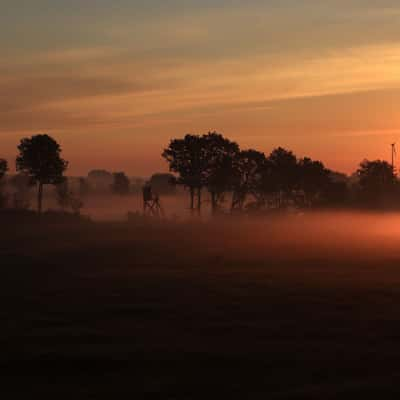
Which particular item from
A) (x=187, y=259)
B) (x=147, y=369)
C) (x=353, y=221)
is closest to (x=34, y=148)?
(x=353, y=221)

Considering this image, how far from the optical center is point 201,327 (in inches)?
782

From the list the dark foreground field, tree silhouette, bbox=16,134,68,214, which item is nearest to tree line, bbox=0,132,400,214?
tree silhouette, bbox=16,134,68,214

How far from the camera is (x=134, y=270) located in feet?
116

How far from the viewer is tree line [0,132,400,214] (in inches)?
3895

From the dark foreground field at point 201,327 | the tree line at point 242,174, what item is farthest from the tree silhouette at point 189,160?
the dark foreground field at point 201,327

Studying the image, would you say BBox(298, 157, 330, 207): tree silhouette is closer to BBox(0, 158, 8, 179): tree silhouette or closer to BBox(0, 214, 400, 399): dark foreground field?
BBox(0, 158, 8, 179): tree silhouette

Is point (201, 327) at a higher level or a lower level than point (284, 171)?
lower

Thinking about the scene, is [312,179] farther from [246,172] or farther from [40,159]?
[40,159]

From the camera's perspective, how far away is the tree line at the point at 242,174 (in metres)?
98.9

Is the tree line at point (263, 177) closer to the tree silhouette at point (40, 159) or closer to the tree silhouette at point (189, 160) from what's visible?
the tree silhouette at point (189, 160)

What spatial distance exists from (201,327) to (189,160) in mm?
80545

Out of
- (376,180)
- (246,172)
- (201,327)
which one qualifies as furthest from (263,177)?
(201,327)

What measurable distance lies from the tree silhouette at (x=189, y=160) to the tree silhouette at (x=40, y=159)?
1618 cm

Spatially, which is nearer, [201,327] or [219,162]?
[201,327]
